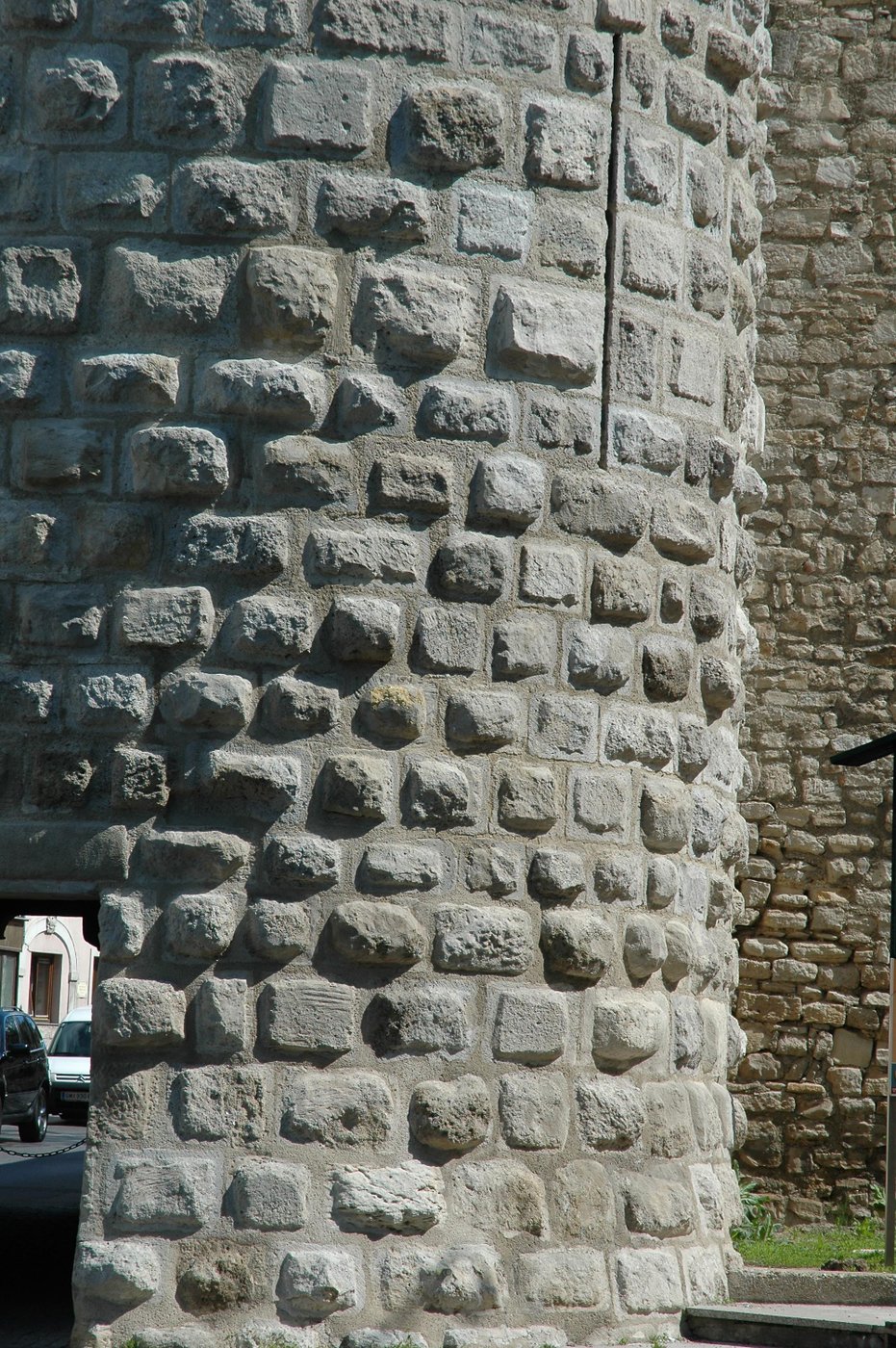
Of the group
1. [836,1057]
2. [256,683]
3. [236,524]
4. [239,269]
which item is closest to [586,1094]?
[256,683]

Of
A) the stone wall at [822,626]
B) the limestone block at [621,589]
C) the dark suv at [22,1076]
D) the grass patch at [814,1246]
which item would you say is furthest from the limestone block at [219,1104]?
the dark suv at [22,1076]

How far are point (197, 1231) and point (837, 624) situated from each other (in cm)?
604

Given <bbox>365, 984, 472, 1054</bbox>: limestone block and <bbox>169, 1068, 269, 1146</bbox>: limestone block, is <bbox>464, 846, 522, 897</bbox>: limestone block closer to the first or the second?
<bbox>365, 984, 472, 1054</bbox>: limestone block

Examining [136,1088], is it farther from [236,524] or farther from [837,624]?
[837,624]

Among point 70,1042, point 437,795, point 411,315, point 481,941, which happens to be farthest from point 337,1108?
point 70,1042

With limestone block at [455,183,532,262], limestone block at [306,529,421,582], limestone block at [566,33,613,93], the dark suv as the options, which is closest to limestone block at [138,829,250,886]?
limestone block at [306,529,421,582]

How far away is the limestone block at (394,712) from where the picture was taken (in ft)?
15.3

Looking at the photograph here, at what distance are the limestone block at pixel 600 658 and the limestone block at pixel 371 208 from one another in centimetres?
136

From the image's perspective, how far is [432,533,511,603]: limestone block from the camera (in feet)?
15.7

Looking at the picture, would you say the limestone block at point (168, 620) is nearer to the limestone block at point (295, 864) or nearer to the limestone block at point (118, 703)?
the limestone block at point (118, 703)

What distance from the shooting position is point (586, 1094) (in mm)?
4793

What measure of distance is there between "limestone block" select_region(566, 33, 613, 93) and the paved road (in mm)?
4415

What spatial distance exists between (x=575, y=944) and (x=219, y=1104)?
3.87 ft

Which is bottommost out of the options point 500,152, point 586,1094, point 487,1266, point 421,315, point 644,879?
point 487,1266
